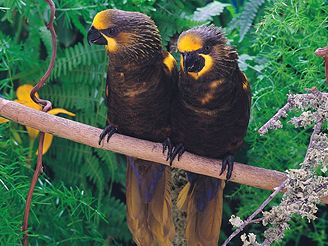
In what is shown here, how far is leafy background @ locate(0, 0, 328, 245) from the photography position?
1.13 m

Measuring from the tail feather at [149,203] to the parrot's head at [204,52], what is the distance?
230 millimetres

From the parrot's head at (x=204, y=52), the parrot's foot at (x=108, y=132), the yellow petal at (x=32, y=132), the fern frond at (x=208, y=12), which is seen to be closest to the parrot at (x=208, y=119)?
the parrot's head at (x=204, y=52)

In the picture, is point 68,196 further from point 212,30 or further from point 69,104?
point 212,30

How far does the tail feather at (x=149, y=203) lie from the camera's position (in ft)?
3.51

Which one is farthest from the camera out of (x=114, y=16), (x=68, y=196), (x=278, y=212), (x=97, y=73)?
(x=97, y=73)

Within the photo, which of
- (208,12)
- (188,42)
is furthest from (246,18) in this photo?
(188,42)

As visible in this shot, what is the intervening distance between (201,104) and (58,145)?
49cm

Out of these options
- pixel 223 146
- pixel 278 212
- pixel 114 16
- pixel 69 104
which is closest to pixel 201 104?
pixel 223 146

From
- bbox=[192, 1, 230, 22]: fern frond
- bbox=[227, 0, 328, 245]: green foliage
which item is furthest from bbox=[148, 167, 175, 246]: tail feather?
bbox=[192, 1, 230, 22]: fern frond

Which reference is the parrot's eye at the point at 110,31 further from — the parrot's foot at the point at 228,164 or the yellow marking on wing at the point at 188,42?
the parrot's foot at the point at 228,164

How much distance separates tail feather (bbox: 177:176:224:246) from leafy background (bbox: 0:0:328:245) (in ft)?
0.55

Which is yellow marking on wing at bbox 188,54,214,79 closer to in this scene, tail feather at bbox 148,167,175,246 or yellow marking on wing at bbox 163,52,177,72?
yellow marking on wing at bbox 163,52,177,72

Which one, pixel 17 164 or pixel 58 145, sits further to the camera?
pixel 58 145

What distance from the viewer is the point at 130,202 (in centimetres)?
109
